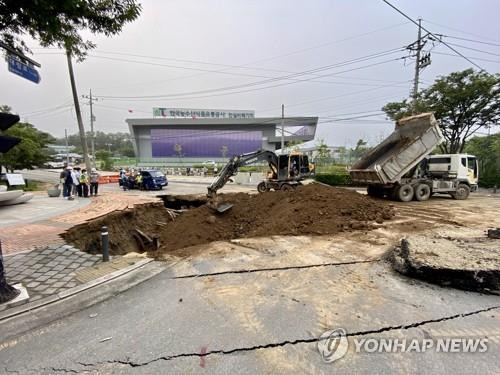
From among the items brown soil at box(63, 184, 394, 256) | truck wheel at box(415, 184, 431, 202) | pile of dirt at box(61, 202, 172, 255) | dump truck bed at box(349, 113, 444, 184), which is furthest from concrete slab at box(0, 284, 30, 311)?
truck wheel at box(415, 184, 431, 202)

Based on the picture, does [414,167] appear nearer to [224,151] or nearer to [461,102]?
[461,102]

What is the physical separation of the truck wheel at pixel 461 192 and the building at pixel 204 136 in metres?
49.3

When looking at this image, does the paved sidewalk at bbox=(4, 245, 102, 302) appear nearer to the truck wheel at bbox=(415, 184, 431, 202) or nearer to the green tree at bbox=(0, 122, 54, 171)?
the truck wheel at bbox=(415, 184, 431, 202)

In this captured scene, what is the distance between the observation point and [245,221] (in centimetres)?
952

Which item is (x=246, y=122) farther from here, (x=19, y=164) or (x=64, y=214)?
(x=64, y=214)

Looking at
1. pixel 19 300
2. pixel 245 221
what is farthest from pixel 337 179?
pixel 19 300

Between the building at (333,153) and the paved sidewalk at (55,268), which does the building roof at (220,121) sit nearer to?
the building at (333,153)

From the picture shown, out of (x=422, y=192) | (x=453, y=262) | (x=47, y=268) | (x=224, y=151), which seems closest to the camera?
(x=453, y=262)

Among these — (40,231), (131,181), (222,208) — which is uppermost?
(131,181)

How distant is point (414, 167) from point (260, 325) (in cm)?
1281

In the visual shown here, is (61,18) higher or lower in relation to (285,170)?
higher

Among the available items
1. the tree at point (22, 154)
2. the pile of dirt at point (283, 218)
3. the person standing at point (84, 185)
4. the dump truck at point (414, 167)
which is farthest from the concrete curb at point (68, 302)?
the tree at point (22, 154)

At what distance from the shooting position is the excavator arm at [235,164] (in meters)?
11.2

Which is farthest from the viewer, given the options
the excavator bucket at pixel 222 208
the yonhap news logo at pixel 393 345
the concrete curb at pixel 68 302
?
the excavator bucket at pixel 222 208
